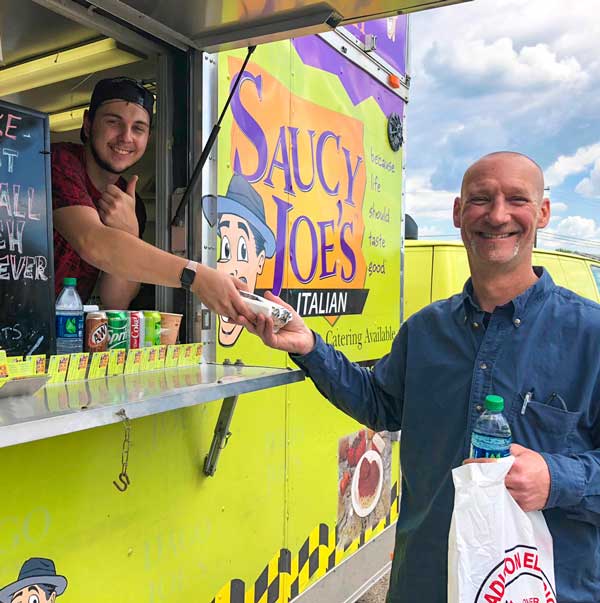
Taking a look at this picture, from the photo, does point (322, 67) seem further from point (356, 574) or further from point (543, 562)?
point (356, 574)

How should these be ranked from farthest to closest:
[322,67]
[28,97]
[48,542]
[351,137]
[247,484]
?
[28,97]
[351,137]
[322,67]
[247,484]
[48,542]

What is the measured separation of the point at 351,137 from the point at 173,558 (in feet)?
6.78

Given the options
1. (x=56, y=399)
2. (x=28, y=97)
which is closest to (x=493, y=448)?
(x=56, y=399)

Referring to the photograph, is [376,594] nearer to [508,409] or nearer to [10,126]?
[508,409]

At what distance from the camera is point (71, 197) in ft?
6.29

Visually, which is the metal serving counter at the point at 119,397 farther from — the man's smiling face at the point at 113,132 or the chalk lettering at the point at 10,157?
the man's smiling face at the point at 113,132

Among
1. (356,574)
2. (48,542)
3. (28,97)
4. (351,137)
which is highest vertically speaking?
(28,97)

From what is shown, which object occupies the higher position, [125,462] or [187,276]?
[187,276]

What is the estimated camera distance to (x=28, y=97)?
11.0 ft

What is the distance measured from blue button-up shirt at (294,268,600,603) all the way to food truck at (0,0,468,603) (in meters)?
0.45

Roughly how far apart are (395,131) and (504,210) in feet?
6.38

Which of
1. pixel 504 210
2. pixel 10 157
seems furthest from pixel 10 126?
pixel 504 210

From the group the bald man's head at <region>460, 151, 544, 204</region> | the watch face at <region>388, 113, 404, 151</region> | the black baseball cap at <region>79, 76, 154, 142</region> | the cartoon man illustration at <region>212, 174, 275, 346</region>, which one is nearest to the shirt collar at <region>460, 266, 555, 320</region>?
the bald man's head at <region>460, 151, 544, 204</region>

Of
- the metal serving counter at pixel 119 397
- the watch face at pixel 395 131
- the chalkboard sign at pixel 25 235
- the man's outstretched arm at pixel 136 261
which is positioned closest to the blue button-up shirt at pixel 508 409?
the metal serving counter at pixel 119 397
